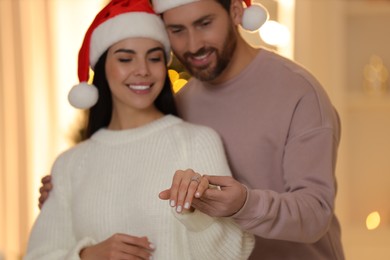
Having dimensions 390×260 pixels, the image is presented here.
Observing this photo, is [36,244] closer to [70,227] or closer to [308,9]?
[70,227]

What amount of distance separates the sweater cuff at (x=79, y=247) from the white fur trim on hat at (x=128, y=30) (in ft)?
1.54

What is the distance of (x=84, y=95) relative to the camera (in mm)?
2199

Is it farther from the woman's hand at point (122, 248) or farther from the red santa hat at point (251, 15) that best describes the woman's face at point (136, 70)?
the woman's hand at point (122, 248)

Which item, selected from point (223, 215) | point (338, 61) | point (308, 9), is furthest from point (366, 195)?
point (223, 215)

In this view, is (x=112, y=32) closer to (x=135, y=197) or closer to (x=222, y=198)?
(x=135, y=197)

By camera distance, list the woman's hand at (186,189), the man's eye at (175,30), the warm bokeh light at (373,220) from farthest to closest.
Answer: the warm bokeh light at (373,220)
the man's eye at (175,30)
the woman's hand at (186,189)

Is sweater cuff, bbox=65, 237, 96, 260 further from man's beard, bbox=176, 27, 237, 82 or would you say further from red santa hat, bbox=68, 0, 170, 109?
man's beard, bbox=176, 27, 237, 82

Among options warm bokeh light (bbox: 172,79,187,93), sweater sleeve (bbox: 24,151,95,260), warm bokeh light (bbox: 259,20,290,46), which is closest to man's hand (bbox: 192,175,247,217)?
sweater sleeve (bbox: 24,151,95,260)

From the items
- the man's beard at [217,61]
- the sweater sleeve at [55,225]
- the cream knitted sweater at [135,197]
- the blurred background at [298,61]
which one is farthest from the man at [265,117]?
the blurred background at [298,61]

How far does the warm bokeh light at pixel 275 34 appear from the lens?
158 inches

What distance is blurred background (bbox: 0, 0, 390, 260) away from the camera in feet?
11.2

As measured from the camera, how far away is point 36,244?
2205 millimetres

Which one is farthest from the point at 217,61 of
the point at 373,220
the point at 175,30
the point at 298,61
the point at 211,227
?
the point at 373,220

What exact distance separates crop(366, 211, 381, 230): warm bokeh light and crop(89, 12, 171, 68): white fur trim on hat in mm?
2108
